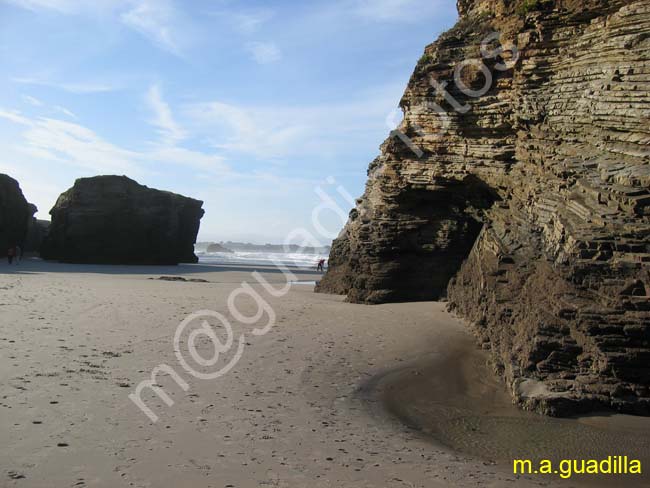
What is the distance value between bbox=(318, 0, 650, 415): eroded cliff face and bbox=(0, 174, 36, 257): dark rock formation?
31.5 m

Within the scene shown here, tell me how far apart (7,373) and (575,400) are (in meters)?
8.38

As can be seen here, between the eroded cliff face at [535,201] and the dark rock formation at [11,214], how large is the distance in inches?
1241

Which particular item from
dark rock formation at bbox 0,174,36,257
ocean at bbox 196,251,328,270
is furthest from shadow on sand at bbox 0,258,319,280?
ocean at bbox 196,251,328,270

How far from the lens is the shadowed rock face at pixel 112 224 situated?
4216 cm

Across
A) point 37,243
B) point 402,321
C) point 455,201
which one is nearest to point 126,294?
point 402,321

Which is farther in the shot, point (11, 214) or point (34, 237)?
point (34, 237)

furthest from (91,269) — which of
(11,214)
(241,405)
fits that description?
(241,405)

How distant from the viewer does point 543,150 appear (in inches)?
462

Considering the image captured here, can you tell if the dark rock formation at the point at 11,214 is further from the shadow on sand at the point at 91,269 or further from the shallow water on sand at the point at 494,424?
the shallow water on sand at the point at 494,424

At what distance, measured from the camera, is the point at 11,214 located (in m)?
40.7

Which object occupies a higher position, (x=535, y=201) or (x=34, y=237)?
(x=535, y=201)

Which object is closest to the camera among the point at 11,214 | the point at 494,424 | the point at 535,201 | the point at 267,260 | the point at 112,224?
the point at 494,424

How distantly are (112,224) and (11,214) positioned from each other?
23.2 feet

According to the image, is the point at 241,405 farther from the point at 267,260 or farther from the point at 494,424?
the point at 267,260
